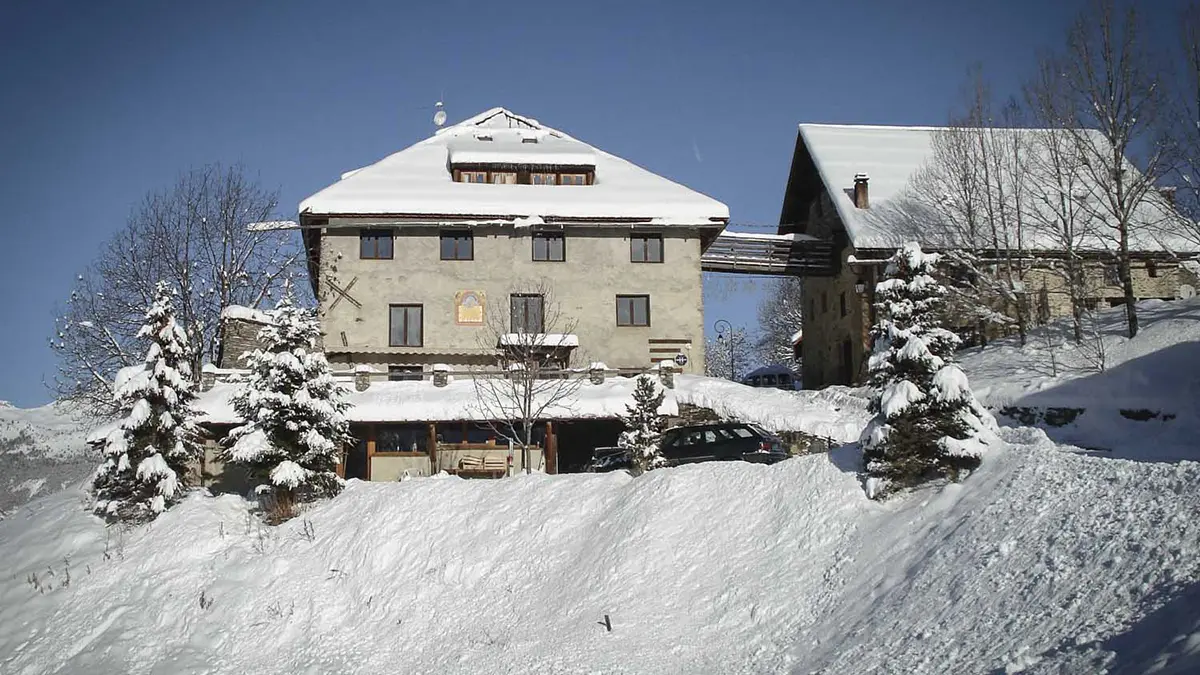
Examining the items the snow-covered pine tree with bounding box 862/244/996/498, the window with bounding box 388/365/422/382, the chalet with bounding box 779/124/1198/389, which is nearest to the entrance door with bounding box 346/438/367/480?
the window with bounding box 388/365/422/382

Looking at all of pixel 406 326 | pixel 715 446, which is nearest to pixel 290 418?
pixel 715 446

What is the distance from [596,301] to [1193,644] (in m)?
25.9

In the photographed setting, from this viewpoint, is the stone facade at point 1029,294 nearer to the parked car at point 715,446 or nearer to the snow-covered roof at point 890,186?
the snow-covered roof at point 890,186

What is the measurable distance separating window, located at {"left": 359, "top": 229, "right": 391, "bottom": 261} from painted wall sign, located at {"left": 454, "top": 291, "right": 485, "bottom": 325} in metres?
2.82

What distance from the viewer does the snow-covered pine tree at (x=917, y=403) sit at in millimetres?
12469

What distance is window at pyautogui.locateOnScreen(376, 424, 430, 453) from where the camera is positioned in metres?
25.1

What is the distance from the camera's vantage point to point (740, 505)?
13.5 m

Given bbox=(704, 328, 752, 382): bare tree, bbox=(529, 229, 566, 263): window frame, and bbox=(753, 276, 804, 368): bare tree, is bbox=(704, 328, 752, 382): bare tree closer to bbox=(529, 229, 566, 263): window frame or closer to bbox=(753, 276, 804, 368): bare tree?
bbox=(753, 276, 804, 368): bare tree

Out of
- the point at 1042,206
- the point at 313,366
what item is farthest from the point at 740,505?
the point at 1042,206

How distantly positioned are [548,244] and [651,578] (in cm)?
2053

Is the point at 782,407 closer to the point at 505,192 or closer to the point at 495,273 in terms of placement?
the point at 495,273

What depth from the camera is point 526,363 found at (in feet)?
78.7

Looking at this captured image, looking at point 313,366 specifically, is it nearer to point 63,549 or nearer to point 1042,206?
point 63,549

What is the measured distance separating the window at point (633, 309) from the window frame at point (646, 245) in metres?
1.30
